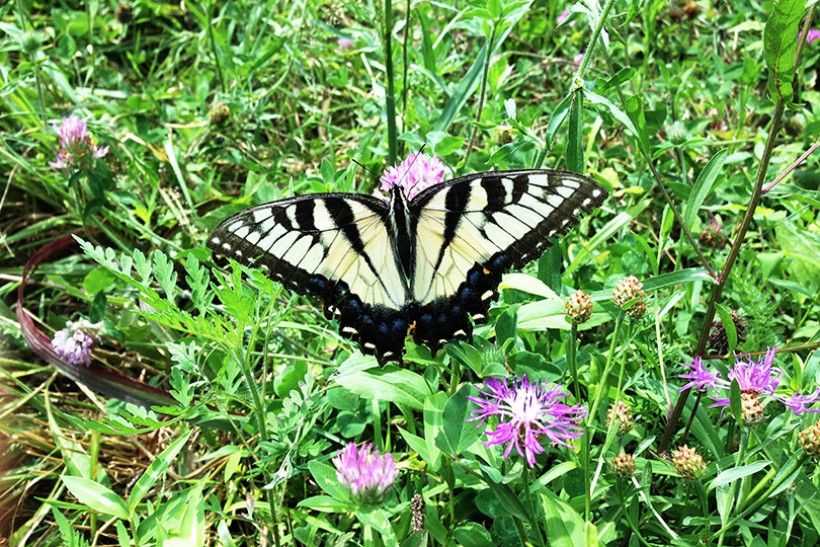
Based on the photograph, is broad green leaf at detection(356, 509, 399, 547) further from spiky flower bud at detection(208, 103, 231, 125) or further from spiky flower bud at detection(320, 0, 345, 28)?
spiky flower bud at detection(320, 0, 345, 28)

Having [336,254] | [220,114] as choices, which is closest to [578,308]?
[336,254]

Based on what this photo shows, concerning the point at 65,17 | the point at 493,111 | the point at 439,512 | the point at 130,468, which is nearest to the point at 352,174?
the point at 493,111

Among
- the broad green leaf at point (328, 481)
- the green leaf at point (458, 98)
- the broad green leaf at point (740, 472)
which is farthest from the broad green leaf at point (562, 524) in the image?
the green leaf at point (458, 98)

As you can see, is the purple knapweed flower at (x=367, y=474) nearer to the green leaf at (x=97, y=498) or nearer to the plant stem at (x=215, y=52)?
the green leaf at (x=97, y=498)

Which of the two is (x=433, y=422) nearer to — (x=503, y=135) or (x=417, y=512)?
(x=417, y=512)

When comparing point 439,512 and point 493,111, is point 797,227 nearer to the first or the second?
point 493,111

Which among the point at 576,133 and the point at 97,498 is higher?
the point at 576,133
